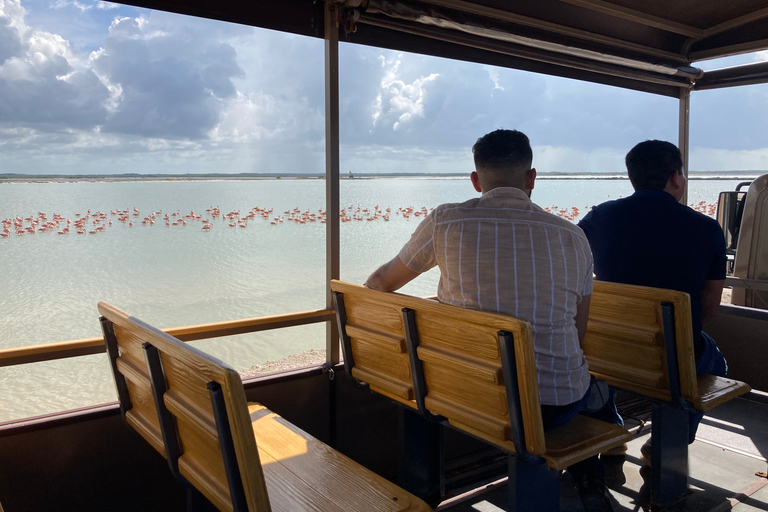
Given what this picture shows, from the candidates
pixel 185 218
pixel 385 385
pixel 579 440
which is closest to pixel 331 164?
pixel 385 385

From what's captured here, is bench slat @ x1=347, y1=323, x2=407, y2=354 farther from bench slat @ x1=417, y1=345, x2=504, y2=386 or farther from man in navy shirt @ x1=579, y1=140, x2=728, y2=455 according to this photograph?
man in navy shirt @ x1=579, y1=140, x2=728, y2=455

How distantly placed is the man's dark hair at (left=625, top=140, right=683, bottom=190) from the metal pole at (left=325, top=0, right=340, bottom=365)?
1280mm

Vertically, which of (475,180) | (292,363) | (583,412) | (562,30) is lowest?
(292,363)

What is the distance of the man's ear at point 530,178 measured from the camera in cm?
173

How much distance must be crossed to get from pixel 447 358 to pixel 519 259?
1.16ft

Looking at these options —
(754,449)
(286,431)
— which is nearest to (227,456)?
(286,431)

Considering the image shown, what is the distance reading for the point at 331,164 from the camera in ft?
8.05

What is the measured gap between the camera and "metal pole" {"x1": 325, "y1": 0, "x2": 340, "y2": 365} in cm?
239

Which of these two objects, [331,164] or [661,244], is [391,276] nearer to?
[331,164]

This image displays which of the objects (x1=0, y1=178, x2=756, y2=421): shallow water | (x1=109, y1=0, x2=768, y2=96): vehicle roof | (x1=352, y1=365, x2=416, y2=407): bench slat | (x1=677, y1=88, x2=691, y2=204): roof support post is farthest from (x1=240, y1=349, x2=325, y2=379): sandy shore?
(x1=677, y1=88, x2=691, y2=204): roof support post

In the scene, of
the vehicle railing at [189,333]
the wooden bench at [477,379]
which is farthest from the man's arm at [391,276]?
the vehicle railing at [189,333]

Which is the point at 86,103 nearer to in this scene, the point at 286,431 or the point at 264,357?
the point at 264,357

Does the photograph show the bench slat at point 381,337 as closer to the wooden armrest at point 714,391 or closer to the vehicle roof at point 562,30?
the wooden armrest at point 714,391

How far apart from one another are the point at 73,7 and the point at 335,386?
8.99 ft
